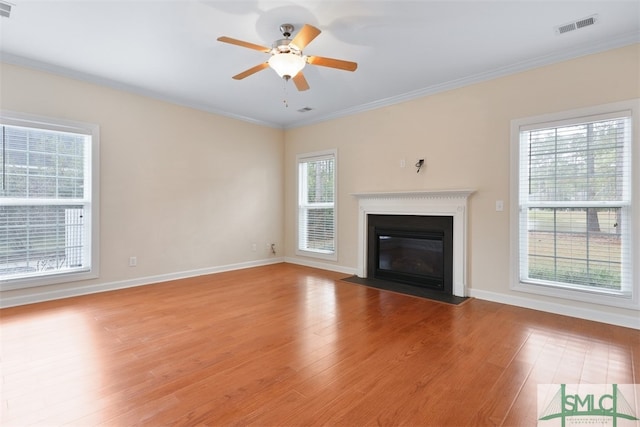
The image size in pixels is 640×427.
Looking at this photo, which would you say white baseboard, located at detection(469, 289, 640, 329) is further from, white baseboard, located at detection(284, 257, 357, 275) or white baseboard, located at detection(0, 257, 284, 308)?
white baseboard, located at detection(0, 257, 284, 308)

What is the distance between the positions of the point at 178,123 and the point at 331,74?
2573mm

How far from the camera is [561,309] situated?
132 inches

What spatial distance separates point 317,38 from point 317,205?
3.26 m

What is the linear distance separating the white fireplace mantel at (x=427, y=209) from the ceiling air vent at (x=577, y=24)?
1770 millimetres

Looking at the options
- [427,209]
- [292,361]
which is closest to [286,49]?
[292,361]

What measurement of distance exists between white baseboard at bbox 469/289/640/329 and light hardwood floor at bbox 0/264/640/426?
Answer: 113mm

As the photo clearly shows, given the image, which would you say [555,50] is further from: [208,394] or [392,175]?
[208,394]

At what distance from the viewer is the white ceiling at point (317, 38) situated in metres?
2.60

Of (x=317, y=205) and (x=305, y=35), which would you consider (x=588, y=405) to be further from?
(x=317, y=205)

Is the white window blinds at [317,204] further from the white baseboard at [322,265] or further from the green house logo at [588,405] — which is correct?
the green house logo at [588,405]

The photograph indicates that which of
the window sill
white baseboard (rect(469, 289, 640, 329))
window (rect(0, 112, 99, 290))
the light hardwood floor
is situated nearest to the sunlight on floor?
the light hardwood floor

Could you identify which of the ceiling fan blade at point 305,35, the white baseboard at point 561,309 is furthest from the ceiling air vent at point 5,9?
the white baseboard at point 561,309

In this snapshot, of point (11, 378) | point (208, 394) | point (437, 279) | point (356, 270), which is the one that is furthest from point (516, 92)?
point (11, 378)

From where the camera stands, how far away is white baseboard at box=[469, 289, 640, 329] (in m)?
3.01
